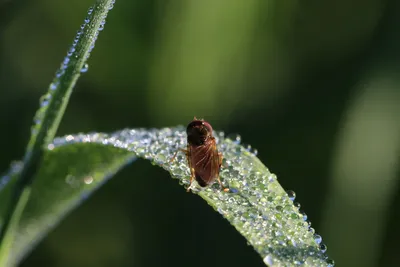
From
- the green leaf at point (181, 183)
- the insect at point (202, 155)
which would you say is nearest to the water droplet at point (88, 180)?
the green leaf at point (181, 183)

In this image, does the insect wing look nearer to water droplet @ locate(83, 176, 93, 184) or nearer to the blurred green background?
water droplet @ locate(83, 176, 93, 184)

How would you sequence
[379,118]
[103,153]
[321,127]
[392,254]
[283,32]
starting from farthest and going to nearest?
[283,32]
[321,127]
[379,118]
[392,254]
[103,153]

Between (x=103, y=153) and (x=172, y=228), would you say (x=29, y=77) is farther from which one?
(x=103, y=153)

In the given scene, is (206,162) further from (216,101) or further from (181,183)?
(216,101)

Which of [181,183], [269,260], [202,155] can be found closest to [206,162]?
[202,155]

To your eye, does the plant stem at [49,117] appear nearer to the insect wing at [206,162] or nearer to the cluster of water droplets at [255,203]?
the cluster of water droplets at [255,203]

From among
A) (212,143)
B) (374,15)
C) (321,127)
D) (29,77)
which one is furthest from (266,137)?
(29,77)
